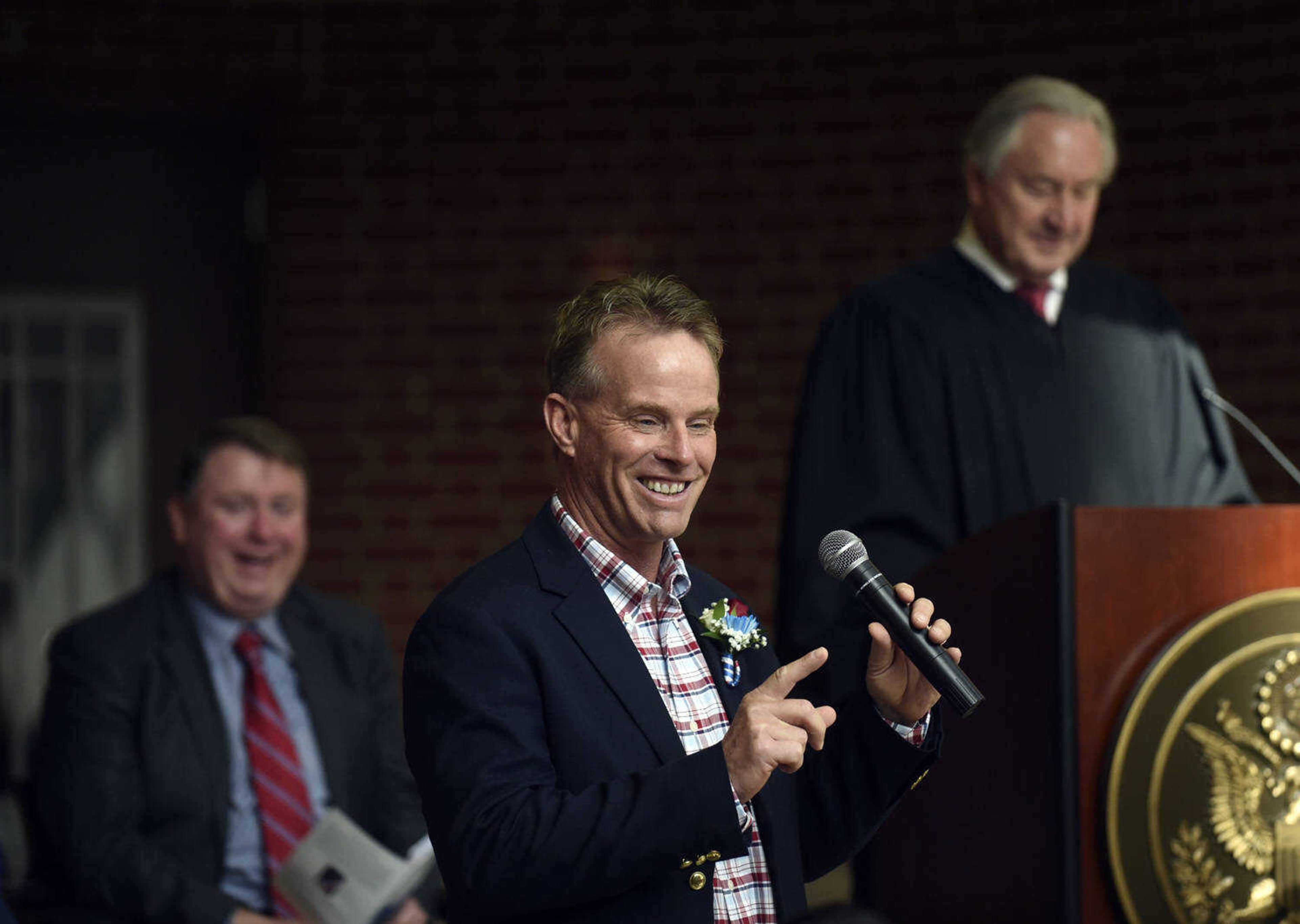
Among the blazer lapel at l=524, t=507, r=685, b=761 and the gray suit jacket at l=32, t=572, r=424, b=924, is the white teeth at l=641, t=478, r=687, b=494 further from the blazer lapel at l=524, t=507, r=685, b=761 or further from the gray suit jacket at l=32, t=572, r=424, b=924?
the gray suit jacket at l=32, t=572, r=424, b=924

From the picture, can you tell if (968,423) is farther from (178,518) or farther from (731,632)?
(178,518)

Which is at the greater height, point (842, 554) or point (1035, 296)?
point (1035, 296)

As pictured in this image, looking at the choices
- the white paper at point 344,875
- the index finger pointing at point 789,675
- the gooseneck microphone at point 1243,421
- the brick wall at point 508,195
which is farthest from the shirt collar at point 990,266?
the brick wall at point 508,195

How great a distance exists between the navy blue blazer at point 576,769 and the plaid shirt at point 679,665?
15 millimetres

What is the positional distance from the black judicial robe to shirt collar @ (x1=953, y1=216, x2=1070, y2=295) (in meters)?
0.02

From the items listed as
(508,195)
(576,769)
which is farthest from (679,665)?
(508,195)

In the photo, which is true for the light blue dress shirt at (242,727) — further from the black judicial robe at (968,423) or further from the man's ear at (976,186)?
the man's ear at (976,186)

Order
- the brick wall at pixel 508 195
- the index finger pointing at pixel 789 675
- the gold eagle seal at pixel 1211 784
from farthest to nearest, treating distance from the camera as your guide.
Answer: the brick wall at pixel 508 195
the gold eagle seal at pixel 1211 784
the index finger pointing at pixel 789 675

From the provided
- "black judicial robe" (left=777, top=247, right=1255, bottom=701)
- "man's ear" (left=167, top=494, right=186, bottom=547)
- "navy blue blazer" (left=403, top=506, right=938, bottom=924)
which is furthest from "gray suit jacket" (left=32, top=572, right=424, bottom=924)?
"navy blue blazer" (left=403, top=506, right=938, bottom=924)

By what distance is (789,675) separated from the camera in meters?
1.64

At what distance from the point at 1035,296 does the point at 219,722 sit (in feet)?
5.86

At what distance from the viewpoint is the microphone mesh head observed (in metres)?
1.80

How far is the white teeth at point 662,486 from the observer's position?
1.88 metres

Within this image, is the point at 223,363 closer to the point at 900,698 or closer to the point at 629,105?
the point at 629,105
